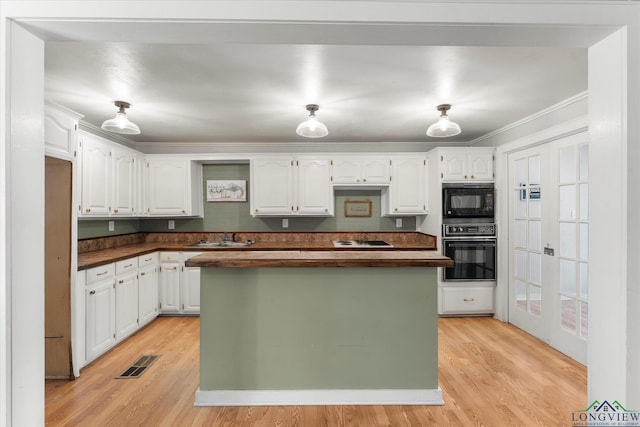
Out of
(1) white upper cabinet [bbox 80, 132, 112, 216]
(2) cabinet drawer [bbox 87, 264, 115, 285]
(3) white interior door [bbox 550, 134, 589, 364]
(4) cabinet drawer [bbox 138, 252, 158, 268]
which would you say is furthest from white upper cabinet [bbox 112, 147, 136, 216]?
(3) white interior door [bbox 550, 134, 589, 364]

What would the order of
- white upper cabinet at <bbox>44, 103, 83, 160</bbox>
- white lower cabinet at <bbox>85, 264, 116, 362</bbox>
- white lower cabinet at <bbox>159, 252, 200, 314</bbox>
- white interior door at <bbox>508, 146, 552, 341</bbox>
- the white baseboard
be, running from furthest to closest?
white lower cabinet at <bbox>159, 252, 200, 314</bbox>
white interior door at <bbox>508, 146, 552, 341</bbox>
white lower cabinet at <bbox>85, 264, 116, 362</bbox>
white upper cabinet at <bbox>44, 103, 83, 160</bbox>
the white baseboard

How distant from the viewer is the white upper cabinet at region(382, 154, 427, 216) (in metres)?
4.34

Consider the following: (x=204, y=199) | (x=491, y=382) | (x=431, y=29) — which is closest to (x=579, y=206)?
(x=491, y=382)

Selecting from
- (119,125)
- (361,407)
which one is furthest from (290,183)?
(361,407)

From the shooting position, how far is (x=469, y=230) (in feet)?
13.0

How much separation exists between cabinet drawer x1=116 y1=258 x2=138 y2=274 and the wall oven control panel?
3561 millimetres

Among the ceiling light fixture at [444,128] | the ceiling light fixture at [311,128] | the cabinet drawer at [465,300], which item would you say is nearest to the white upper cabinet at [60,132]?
the ceiling light fixture at [311,128]

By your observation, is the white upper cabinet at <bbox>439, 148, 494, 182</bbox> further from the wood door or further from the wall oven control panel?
the wood door

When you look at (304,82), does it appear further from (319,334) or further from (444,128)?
(319,334)

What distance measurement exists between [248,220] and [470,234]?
302 cm

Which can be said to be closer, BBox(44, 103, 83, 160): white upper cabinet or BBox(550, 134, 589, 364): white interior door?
BBox(44, 103, 83, 160): white upper cabinet

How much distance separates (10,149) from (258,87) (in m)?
1.94

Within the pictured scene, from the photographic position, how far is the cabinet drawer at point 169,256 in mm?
4051

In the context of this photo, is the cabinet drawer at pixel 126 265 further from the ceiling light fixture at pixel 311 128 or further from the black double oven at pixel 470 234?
the black double oven at pixel 470 234
